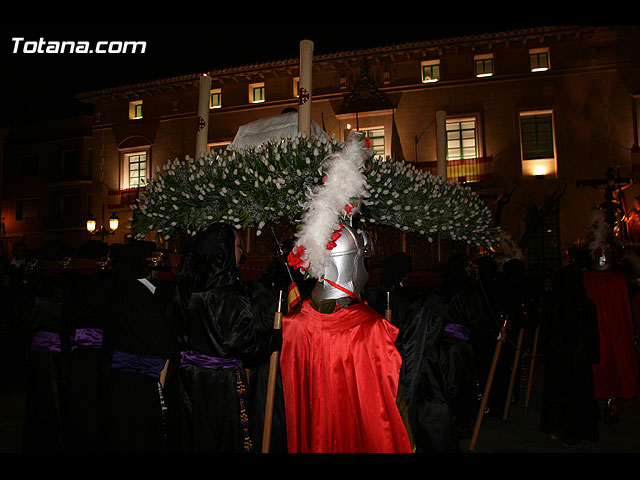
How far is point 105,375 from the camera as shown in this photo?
344 cm

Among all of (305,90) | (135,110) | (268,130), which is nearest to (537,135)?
(268,130)

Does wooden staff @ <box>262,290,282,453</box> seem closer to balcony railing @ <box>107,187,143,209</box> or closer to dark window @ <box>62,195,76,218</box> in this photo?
balcony railing @ <box>107,187,143,209</box>

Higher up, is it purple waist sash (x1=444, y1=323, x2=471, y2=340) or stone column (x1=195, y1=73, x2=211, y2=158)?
→ stone column (x1=195, y1=73, x2=211, y2=158)

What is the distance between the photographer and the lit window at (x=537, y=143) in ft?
61.5

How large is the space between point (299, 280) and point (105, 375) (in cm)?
188

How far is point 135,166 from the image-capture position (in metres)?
24.2

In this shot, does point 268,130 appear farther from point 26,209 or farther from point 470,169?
point 26,209

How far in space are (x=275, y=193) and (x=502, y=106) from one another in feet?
58.2

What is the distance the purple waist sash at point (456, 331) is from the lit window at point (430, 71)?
→ 16.9m

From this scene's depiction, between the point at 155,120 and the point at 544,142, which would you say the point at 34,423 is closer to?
the point at 544,142

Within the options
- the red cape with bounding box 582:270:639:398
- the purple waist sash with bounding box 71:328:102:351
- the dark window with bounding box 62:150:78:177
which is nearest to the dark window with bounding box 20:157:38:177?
the dark window with bounding box 62:150:78:177

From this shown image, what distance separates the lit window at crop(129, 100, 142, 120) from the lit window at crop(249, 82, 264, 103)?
6.09 metres

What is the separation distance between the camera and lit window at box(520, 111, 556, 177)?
18.8 meters

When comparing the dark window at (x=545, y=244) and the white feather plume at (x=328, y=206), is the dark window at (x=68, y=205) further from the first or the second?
the white feather plume at (x=328, y=206)
